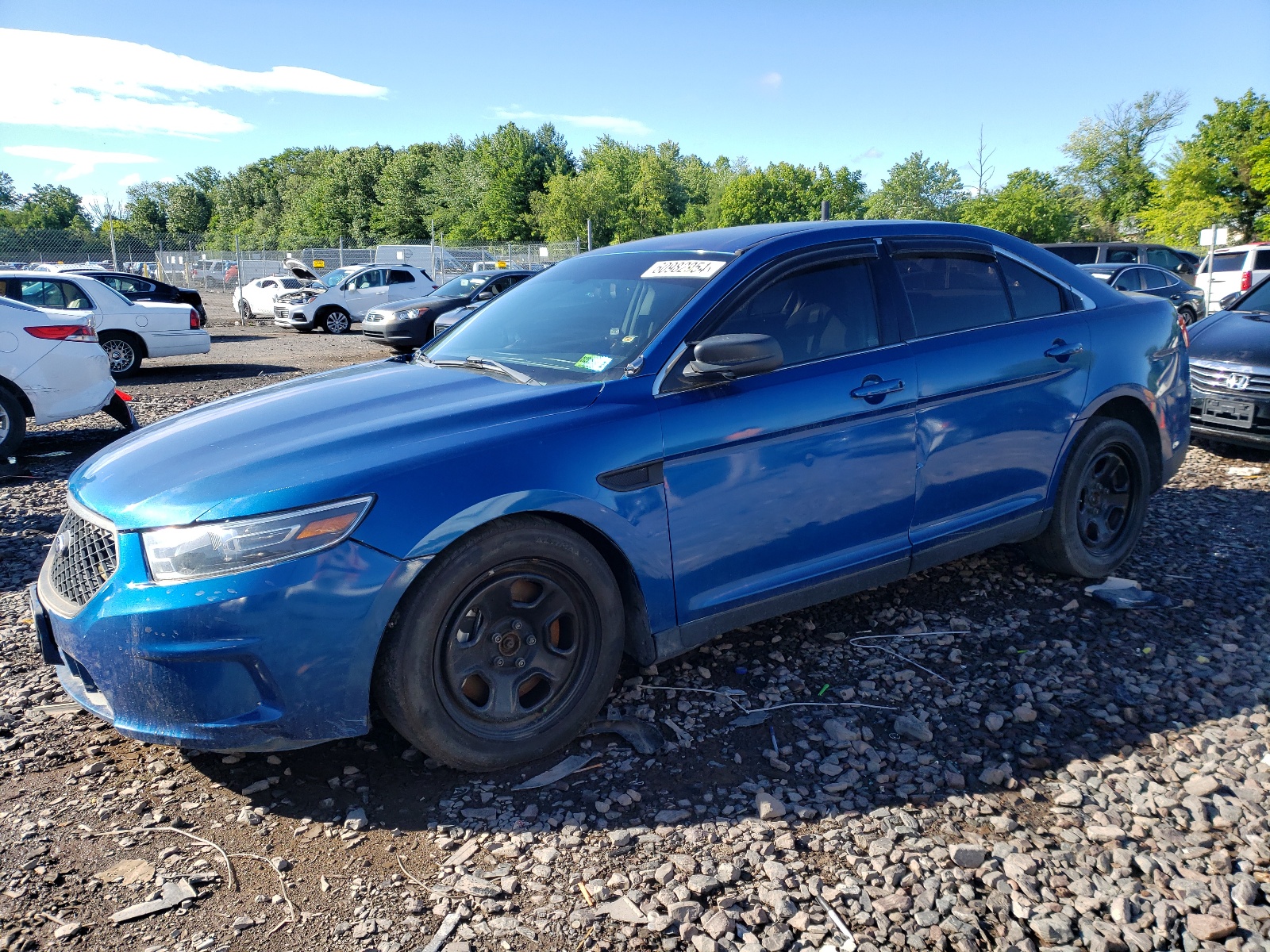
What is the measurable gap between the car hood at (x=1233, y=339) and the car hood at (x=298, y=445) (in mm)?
6533

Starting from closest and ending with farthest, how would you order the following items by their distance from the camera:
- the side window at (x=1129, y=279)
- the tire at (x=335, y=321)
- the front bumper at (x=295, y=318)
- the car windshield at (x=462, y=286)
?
the side window at (x=1129, y=279) → the car windshield at (x=462, y=286) → the front bumper at (x=295, y=318) → the tire at (x=335, y=321)

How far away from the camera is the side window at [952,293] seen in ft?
12.8

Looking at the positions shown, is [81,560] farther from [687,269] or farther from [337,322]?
[337,322]

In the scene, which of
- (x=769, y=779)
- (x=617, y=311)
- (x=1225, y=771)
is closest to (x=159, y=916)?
(x=769, y=779)

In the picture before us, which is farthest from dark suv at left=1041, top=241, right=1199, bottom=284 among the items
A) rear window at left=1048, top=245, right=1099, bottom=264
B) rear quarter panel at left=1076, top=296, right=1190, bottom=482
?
rear quarter panel at left=1076, top=296, right=1190, bottom=482

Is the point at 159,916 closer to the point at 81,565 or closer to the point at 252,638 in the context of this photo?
the point at 252,638

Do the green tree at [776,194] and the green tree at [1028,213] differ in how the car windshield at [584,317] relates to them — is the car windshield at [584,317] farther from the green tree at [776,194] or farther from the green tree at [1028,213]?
the green tree at [776,194]

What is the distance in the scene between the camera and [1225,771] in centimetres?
296

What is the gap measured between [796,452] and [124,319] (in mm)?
14194

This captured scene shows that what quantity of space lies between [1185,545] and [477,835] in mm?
4390

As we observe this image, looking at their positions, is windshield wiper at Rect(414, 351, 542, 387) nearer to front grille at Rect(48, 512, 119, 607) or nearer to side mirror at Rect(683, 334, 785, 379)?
side mirror at Rect(683, 334, 785, 379)

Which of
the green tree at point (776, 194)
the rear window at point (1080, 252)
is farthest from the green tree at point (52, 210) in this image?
the rear window at point (1080, 252)

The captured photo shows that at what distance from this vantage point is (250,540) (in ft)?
8.46

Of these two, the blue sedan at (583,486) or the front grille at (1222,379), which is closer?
the blue sedan at (583,486)
